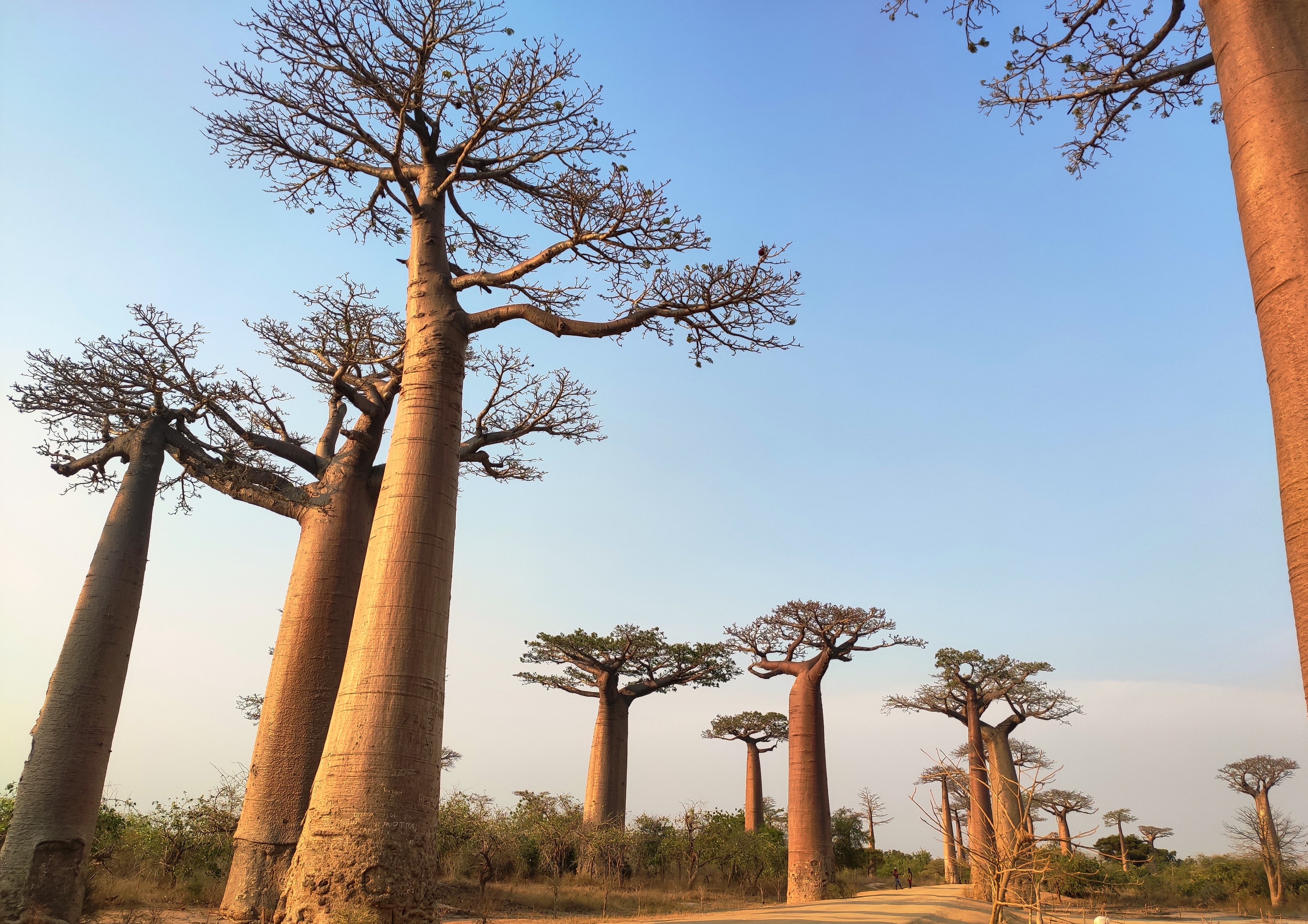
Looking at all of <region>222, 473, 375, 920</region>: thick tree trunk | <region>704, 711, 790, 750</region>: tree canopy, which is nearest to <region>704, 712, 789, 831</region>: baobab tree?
<region>704, 711, 790, 750</region>: tree canopy

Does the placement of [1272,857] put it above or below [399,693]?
below

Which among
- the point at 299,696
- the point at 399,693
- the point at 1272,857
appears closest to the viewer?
the point at 399,693

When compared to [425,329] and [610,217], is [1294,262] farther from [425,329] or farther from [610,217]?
[425,329]

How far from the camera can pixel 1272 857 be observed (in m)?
19.1

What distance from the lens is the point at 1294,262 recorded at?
270cm

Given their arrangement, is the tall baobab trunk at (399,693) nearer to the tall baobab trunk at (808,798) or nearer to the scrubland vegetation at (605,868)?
the scrubland vegetation at (605,868)

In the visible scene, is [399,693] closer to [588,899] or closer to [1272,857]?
[588,899]

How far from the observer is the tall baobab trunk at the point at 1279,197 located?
2.54 metres

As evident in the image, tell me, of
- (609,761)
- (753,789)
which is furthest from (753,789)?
(609,761)

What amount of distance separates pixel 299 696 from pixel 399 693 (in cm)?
253

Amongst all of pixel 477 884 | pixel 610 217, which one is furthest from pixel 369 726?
pixel 477 884

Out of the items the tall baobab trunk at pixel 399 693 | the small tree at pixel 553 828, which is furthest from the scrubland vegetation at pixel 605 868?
the tall baobab trunk at pixel 399 693

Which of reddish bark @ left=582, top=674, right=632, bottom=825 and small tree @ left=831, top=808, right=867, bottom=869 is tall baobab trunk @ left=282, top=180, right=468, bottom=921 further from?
small tree @ left=831, top=808, right=867, bottom=869

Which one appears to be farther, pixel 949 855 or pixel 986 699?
pixel 949 855
